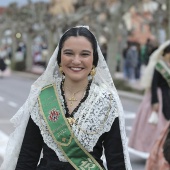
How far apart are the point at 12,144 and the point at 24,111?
173 millimetres

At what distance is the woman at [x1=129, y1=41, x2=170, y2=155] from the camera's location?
923cm

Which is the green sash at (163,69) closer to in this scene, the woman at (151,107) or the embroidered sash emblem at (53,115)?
the woman at (151,107)

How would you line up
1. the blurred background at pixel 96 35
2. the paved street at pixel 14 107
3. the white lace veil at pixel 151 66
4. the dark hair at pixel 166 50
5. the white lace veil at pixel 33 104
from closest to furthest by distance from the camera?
1. the white lace veil at pixel 33 104
2. the dark hair at pixel 166 50
3. the white lace veil at pixel 151 66
4. the paved street at pixel 14 107
5. the blurred background at pixel 96 35

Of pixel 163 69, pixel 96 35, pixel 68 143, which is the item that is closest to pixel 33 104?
pixel 68 143

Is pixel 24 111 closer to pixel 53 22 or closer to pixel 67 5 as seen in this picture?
pixel 53 22

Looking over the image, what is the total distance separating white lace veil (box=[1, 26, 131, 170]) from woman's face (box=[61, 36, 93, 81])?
0.12 m

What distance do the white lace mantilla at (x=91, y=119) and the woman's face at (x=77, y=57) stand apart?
13 centimetres

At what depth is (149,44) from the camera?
2984cm

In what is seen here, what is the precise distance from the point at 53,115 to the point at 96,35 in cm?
3997

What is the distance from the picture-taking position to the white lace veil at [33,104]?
12.5ft

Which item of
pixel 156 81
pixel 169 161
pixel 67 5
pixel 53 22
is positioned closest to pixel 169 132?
pixel 169 161

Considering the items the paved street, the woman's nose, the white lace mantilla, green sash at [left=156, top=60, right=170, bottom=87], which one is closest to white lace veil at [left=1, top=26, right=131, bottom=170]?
the white lace mantilla

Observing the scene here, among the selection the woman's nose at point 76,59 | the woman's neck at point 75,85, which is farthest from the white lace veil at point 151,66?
the woman's nose at point 76,59

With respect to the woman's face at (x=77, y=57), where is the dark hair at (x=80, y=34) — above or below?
above
